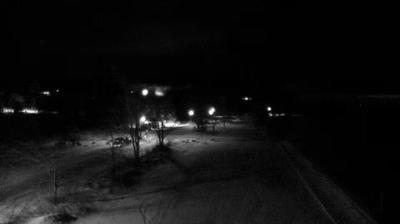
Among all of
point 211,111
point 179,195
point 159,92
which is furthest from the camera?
point 159,92

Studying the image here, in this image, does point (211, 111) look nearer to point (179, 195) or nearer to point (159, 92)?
point (159, 92)

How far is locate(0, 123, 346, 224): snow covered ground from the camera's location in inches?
401

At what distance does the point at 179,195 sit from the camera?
41.0 ft

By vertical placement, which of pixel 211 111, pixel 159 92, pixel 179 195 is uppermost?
pixel 159 92

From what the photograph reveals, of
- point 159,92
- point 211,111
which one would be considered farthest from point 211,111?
point 159,92

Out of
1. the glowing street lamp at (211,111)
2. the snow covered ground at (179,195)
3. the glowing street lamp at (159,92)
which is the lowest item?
the snow covered ground at (179,195)

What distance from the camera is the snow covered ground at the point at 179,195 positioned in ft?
33.4

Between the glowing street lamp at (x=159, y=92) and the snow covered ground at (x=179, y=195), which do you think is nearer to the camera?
the snow covered ground at (x=179, y=195)

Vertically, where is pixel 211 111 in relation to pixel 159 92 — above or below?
below

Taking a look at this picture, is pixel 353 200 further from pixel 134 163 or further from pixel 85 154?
pixel 85 154

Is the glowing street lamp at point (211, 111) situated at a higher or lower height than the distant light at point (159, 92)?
lower

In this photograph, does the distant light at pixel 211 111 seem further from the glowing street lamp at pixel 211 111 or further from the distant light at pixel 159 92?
the distant light at pixel 159 92

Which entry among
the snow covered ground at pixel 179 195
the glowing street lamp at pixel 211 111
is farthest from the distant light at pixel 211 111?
the snow covered ground at pixel 179 195

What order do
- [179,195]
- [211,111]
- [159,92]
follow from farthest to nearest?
[159,92], [211,111], [179,195]
